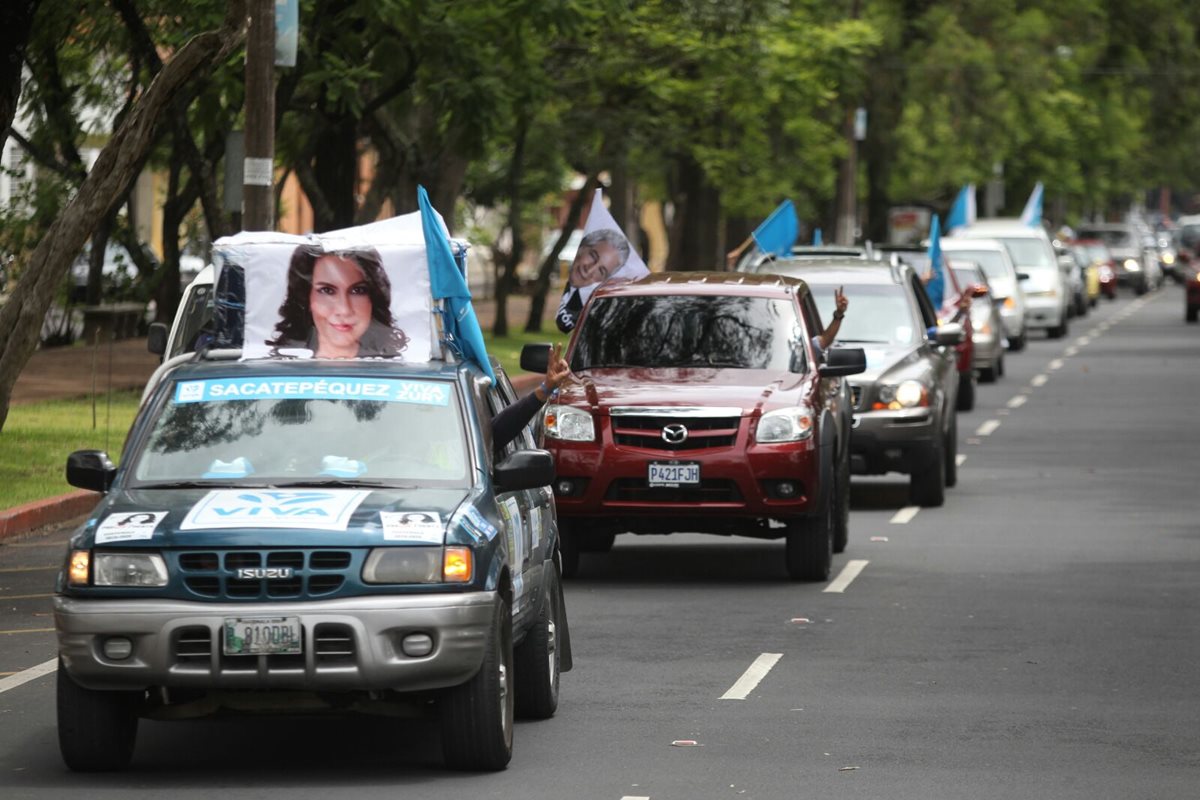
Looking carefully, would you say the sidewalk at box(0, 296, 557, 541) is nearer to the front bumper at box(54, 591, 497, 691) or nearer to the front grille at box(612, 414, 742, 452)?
the front grille at box(612, 414, 742, 452)

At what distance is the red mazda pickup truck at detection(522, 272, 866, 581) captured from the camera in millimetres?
14000

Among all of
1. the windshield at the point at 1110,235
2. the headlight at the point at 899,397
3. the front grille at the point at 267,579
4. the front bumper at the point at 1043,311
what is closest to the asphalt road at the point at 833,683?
the front grille at the point at 267,579

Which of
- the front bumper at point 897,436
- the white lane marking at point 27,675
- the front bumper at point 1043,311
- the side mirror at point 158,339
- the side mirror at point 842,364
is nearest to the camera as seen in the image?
the white lane marking at point 27,675

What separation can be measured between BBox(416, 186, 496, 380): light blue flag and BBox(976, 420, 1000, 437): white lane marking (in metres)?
16.4

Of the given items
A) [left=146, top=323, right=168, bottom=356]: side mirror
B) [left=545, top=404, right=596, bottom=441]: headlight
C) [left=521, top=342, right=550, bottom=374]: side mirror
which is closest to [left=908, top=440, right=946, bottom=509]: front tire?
[left=545, top=404, right=596, bottom=441]: headlight

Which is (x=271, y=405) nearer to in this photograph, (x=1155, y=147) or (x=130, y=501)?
(x=130, y=501)

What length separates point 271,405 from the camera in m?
9.04

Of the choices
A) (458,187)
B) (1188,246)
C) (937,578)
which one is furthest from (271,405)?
(1188,246)

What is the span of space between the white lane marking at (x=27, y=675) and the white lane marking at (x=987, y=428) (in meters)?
15.8

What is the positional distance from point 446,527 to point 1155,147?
A: 79.4 meters

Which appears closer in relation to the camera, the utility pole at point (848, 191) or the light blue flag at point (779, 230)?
the light blue flag at point (779, 230)

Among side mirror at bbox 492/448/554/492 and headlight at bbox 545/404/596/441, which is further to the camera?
headlight at bbox 545/404/596/441

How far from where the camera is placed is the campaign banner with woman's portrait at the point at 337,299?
966 cm

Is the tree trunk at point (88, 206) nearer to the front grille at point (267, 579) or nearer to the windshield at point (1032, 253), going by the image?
the front grille at point (267, 579)
